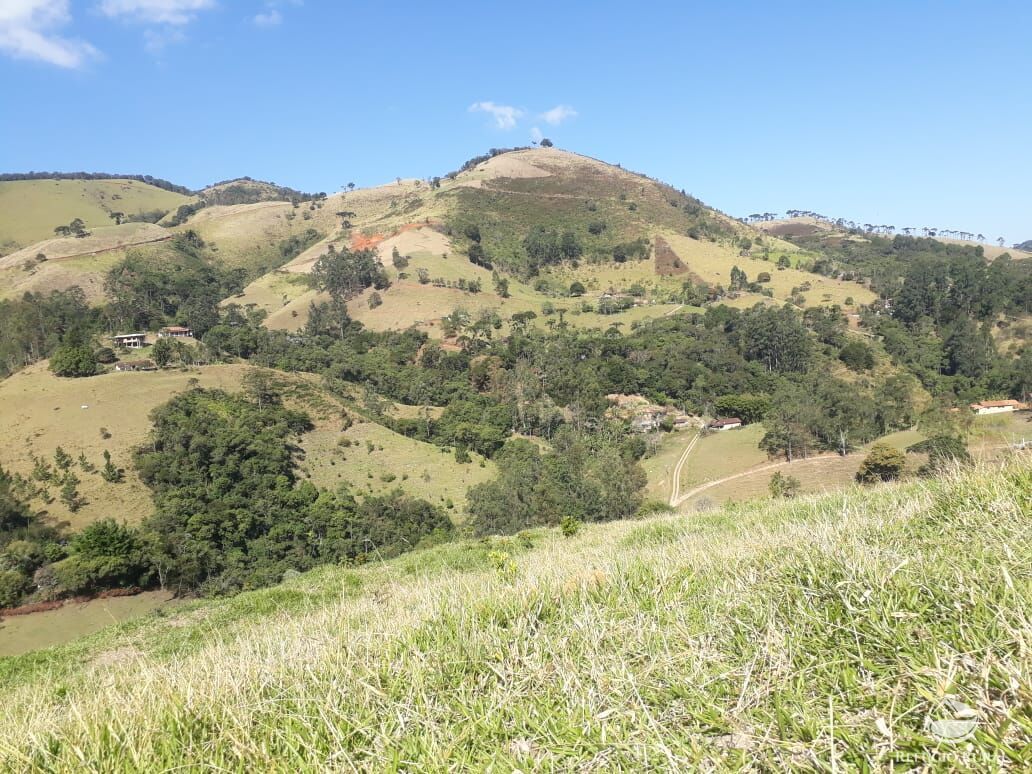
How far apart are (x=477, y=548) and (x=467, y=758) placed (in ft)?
37.4

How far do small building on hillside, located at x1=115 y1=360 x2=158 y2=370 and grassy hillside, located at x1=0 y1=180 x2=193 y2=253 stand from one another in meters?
101

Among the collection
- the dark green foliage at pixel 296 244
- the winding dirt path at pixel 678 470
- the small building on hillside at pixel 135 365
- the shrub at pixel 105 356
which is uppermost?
the dark green foliage at pixel 296 244

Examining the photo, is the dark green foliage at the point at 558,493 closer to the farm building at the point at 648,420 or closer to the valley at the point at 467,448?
the valley at the point at 467,448

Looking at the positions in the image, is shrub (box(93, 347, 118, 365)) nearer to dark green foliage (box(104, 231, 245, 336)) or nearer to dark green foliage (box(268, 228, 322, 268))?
dark green foliage (box(104, 231, 245, 336))

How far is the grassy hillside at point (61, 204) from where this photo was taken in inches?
5271

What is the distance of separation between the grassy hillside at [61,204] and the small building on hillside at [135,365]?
100893mm

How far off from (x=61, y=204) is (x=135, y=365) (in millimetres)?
128411

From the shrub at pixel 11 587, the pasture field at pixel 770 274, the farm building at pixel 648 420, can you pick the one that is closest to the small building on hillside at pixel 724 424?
the farm building at pixel 648 420

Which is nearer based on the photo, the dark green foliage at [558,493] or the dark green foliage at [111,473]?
the dark green foliage at [558,493]

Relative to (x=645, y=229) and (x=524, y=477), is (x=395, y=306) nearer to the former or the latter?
A: (x=524, y=477)

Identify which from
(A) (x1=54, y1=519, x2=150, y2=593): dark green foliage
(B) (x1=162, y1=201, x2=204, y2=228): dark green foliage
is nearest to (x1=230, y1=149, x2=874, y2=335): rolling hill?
(B) (x1=162, y1=201, x2=204, y2=228): dark green foliage

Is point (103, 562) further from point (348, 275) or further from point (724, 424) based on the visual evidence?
point (348, 275)

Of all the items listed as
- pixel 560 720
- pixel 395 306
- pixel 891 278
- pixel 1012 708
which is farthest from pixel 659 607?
pixel 891 278

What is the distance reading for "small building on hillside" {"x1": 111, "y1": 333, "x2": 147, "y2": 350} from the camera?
2756 inches
